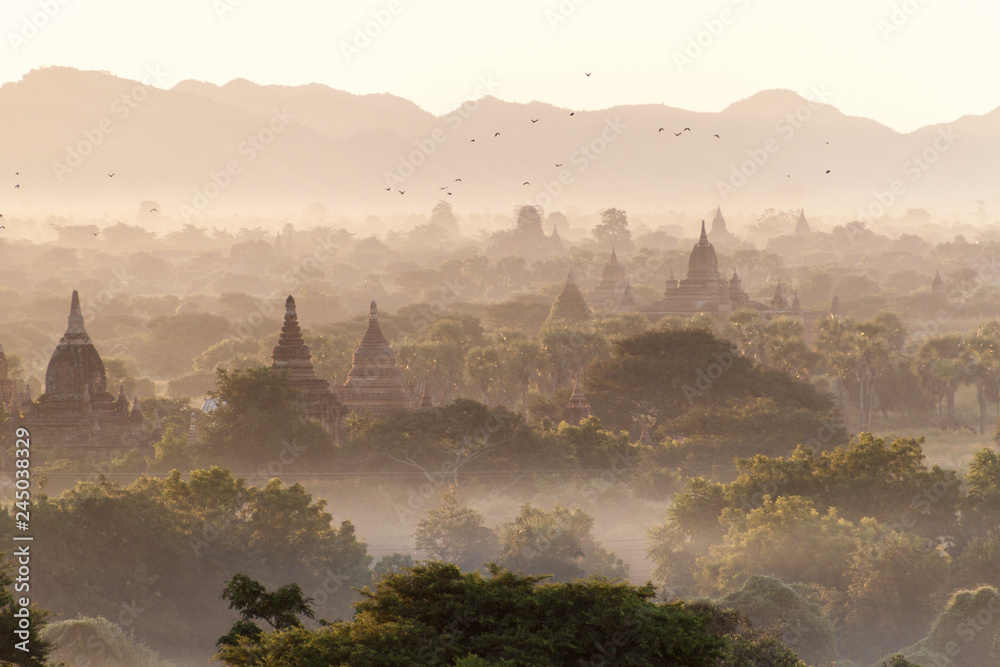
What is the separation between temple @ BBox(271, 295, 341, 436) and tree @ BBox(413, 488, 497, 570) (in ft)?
51.2

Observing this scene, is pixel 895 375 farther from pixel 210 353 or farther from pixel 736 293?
pixel 210 353

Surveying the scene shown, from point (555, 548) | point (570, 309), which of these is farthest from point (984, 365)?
point (570, 309)

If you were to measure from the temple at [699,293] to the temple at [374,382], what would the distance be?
181ft

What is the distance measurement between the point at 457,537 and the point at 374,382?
2189 cm

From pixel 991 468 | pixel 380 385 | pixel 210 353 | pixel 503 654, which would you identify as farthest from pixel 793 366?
pixel 503 654

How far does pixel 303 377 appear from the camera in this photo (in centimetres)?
6850

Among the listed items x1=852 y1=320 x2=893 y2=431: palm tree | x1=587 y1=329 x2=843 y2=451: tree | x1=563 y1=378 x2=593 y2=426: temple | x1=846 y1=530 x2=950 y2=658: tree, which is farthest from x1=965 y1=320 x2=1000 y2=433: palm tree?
x1=846 y1=530 x2=950 y2=658: tree

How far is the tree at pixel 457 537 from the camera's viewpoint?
51.1 meters

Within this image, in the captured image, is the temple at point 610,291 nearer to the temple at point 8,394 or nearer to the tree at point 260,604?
the temple at point 8,394

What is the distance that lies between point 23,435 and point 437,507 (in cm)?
1646

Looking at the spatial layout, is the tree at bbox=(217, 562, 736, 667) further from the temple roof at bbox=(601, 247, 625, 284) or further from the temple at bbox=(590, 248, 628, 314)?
the temple roof at bbox=(601, 247, 625, 284)

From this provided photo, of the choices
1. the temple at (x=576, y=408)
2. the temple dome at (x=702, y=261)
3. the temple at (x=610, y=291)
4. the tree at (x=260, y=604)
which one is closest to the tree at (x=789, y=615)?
the tree at (x=260, y=604)

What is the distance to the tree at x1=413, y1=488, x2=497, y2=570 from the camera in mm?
51094

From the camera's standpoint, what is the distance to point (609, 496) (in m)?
60.7
